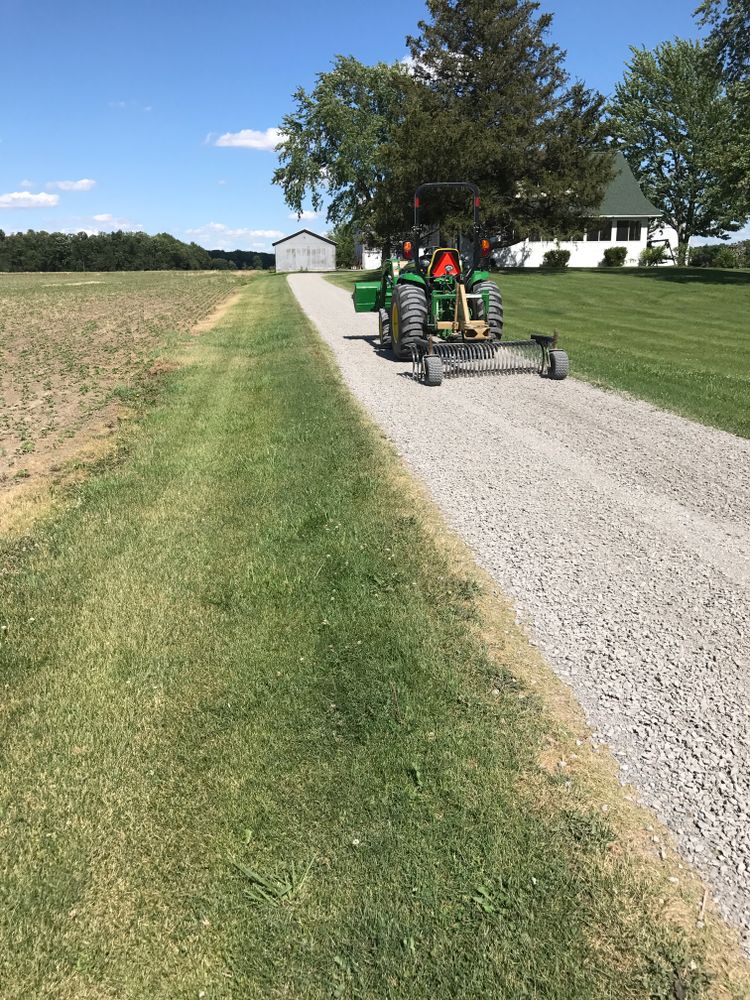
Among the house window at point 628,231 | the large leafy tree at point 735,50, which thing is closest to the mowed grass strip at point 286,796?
the large leafy tree at point 735,50

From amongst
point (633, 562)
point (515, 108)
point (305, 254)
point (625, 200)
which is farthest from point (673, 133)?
point (633, 562)

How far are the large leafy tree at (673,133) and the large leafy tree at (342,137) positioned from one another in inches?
696

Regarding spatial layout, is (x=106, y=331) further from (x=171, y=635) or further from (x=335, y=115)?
(x=335, y=115)

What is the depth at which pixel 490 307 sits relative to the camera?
38.3 ft

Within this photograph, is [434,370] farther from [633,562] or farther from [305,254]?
[305,254]

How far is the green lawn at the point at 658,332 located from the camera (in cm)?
951

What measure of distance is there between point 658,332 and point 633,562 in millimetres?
13152

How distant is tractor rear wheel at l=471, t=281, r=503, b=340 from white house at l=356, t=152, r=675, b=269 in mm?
37355

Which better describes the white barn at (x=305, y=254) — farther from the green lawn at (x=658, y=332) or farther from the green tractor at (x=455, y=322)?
the green tractor at (x=455, y=322)

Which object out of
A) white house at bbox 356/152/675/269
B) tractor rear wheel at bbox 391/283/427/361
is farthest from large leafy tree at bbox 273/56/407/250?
tractor rear wheel at bbox 391/283/427/361

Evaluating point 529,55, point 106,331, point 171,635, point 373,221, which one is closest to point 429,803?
point 171,635

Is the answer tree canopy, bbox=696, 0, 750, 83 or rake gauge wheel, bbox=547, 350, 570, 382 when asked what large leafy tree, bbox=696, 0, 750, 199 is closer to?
tree canopy, bbox=696, 0, 750, 83

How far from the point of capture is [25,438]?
335 inches

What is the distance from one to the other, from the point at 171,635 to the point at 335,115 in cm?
5854
